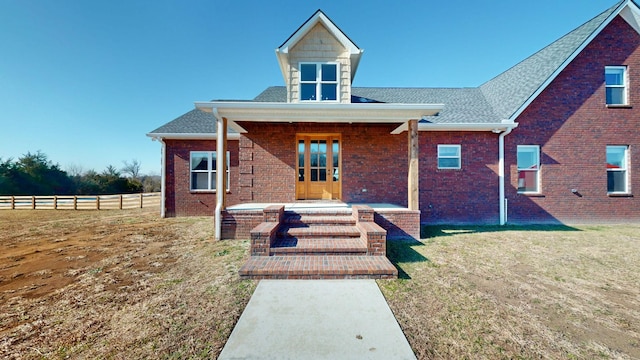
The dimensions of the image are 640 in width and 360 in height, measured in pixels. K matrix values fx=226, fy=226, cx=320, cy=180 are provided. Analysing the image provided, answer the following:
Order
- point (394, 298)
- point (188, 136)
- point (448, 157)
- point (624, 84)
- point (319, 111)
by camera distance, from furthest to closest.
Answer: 1. point (188, 136)
2. point (448, 157)
3. point (624, 84)
4. point (319, 111)
5. point (394, 298)

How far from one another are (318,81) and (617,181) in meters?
11.5

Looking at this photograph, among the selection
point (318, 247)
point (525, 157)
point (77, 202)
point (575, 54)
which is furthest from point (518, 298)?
point (77, 202)

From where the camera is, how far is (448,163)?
8406mm

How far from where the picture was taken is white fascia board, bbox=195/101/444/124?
5.68 meters

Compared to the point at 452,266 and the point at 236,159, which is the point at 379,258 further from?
the point at 236,159

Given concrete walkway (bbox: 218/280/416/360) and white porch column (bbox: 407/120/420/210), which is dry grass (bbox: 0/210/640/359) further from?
white porch column (bbox: 407/120/420/210)

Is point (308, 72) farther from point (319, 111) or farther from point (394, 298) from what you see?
point (394, 298)

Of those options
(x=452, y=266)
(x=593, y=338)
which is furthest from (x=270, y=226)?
(x=593, y=338)

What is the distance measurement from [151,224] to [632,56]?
60.9ft

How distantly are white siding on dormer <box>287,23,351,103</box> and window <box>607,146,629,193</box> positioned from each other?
32.5 feet

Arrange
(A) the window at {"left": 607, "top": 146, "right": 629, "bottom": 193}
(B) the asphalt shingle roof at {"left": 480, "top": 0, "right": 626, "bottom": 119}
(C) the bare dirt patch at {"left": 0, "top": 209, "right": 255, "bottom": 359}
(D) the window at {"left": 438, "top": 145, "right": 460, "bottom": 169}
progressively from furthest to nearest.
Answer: (D) the window at {"left": 438, "top": 145, "right": 460, "bottom": 169}, (A) the window at {"left": 607, "top": 146, "right": 629, "bottom": 193}, (B) the asphalt shingle roof at {"left": 480, "top": 0, "right": 626, "bottom": 119}, (C) the bare dirt patch at {"left": 0, "top": 209, "right": 255, "bottom": 359}

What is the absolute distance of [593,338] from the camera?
7.97 feet

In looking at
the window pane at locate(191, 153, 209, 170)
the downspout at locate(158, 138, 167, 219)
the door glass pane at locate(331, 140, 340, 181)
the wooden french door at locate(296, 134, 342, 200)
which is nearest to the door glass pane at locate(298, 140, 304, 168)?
the wooden french door at locate(296, 134, 342, 200)

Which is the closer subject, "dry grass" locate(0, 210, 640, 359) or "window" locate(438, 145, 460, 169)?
"dry grass" locate(0, 210, 640, 359)
